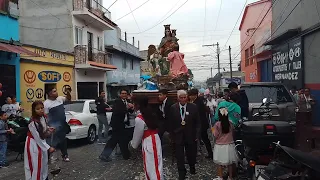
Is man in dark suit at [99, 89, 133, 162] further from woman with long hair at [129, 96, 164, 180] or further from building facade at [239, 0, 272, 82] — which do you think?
building facade at [239, 0, 272, 82]

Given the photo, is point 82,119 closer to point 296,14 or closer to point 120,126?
point 120,126

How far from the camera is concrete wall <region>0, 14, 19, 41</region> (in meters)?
13.2

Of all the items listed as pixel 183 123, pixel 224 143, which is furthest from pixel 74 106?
pixel 224 143

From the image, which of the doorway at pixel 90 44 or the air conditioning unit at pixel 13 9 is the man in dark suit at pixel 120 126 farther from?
the doorway at pixel 90 44

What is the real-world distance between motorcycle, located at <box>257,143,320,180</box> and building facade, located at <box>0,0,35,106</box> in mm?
10967

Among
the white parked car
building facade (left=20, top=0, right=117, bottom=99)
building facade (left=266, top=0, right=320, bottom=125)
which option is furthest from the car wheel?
building facade (left=20, top=0, right=117, bottom=99)

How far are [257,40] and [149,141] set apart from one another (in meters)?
22.9

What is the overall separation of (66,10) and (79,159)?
45.3ft

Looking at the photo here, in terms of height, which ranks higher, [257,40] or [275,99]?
[257,40]

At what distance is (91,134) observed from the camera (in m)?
11.5

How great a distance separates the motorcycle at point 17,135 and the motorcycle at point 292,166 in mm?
6768

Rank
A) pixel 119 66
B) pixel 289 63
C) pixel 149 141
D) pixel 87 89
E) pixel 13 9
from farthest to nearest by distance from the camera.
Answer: pixel 119 66
pixel 87 89
pixel 289 63
pixel 13 9
pixel 149 141

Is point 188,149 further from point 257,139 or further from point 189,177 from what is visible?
point 257,139

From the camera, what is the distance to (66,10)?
20.3 meters
